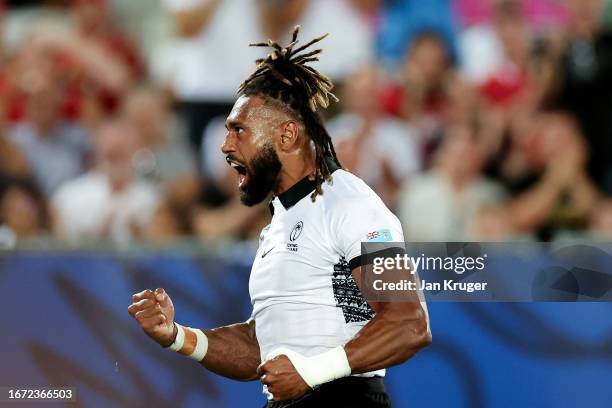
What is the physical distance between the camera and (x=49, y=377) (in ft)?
15.6

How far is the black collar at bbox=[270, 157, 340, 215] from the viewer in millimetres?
3549

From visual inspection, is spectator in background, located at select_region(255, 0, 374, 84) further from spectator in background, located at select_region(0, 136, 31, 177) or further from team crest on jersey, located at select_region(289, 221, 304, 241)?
team crest on jersey, located at select_region(289, 221, 304, 241)

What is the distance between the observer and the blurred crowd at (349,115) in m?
6.32

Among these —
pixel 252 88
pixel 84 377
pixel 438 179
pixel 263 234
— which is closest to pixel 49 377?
pixel 84 377

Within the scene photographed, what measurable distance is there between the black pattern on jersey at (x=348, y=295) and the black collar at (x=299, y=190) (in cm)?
30

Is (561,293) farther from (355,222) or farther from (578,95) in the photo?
(578,95)

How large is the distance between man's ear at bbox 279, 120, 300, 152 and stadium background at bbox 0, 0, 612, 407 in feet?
4.27

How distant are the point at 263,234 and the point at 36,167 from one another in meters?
3.80

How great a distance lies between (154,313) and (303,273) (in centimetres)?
58

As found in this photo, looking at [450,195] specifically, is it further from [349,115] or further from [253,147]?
[253,147]

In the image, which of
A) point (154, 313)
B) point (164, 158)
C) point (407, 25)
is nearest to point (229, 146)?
point (154, 313)

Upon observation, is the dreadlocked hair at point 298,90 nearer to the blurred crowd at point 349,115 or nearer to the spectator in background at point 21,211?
the blurred crowd at point 349,115

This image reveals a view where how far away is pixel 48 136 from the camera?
7168mm

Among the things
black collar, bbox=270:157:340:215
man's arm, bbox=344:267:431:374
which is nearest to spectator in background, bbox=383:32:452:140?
black collar, bbox=270:157:340:215
